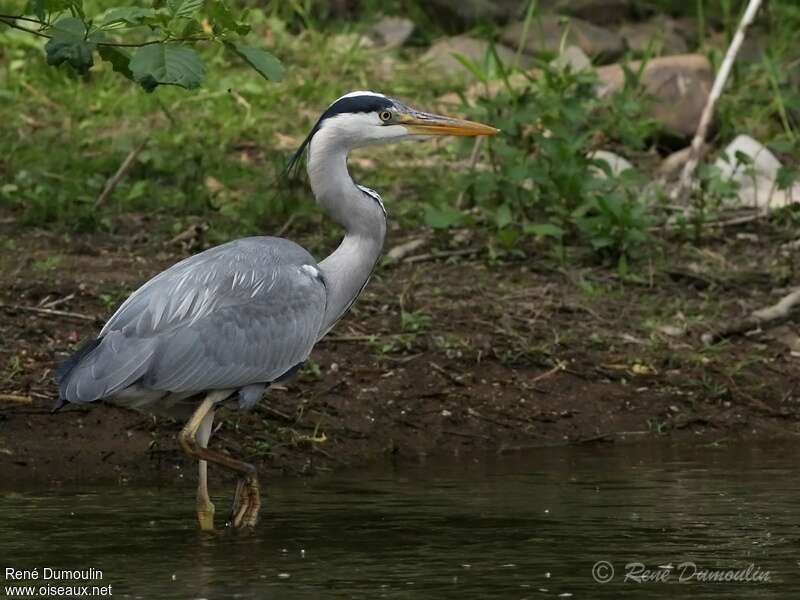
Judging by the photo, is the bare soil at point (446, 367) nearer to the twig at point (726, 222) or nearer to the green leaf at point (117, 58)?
the twig at point (726, 222)

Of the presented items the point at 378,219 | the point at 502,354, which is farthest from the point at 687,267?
the point at 378,219

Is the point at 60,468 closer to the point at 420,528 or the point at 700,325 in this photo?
the point at 420,528

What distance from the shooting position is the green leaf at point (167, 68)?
602cm

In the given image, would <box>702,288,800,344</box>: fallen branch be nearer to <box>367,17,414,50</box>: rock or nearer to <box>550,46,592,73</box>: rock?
<box>550,46,592,73</box>: rock

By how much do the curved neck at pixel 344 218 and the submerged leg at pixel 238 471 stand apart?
94cm

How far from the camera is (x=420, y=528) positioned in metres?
6.78

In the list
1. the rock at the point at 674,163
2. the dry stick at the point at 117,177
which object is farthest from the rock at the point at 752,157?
the dry stick at the point at 117,177

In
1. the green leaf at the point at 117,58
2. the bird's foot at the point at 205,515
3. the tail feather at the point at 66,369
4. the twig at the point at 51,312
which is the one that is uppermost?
the green leaf at the point at 117,58

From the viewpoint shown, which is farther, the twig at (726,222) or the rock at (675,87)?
the rock at (675,87)

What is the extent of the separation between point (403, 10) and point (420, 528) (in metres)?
8.65

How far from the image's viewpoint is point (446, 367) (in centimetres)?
903

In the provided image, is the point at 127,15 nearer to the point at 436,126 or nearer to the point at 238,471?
the point at 238,471

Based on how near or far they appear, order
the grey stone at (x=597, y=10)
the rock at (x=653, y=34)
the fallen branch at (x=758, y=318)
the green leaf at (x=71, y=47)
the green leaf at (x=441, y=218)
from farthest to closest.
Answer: the grey stone at (x=597, y=10) < the rock at (x=653, y=34) < the green leaf at (x=441, y=218) < the fallen branch at (x=758, y=318) < the green leaf at (x=71, y=47)

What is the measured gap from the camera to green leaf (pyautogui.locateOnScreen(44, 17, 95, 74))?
20.5 ft
